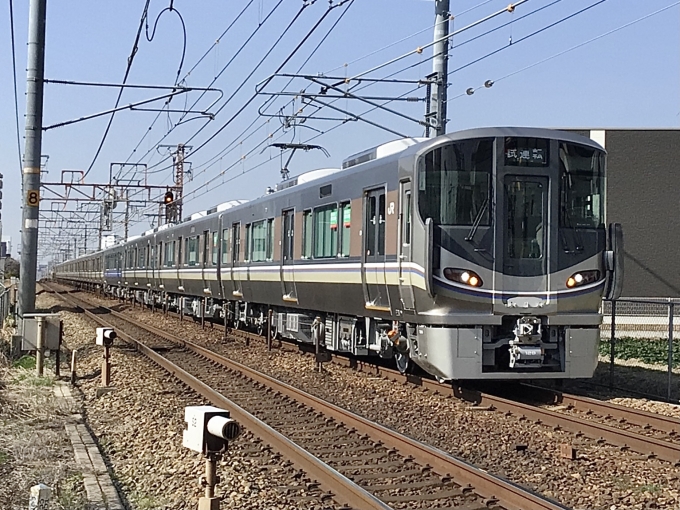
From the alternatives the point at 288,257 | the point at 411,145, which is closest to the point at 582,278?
the point at 411,145

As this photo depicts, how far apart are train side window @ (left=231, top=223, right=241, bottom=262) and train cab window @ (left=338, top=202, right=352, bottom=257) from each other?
7.33m

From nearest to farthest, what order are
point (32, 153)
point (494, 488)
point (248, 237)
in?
1. point (494, 488)
2. point (32, 153)
3. point (248, 237)

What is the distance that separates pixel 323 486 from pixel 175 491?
1.04 meters

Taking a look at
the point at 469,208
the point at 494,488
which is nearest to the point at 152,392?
the point at 469,208

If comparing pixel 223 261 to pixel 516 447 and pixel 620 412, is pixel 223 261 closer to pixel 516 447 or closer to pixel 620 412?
pixel 620 412

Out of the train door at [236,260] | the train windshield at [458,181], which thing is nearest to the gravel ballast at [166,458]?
the train windshield at [458,181]

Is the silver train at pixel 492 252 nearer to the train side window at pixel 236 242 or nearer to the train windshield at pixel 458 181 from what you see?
the train windshield at pixel 458 181

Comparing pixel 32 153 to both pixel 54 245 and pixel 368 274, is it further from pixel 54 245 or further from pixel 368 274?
pixel 54 245

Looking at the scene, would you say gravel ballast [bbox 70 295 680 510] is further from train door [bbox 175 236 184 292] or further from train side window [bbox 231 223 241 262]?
train door [bbox 175 236 184 292]

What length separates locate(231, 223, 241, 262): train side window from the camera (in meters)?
20.1

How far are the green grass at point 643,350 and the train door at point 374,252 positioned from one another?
6291mm

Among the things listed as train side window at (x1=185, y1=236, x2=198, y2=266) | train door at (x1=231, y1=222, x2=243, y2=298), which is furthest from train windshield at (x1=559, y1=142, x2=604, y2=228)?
train side window at (x1=185, y1=236, x2=198, y2=266)

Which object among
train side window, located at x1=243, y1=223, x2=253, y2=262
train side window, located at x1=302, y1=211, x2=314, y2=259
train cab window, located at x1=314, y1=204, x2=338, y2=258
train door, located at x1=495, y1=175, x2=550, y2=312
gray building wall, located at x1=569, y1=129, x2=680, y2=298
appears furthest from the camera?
gray building wall, located at x1=569, y1=129, x2=680, y2=298

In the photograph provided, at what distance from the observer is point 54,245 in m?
104
